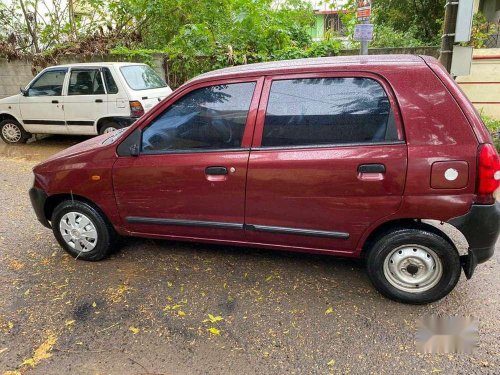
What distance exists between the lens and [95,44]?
11227 mm

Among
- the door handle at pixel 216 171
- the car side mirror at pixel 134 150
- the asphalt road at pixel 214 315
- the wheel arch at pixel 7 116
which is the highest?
the car side mirror at pixel 134 150

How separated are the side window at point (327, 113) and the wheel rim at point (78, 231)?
186 centimetres

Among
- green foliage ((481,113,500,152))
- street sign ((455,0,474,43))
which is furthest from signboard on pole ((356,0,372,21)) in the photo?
green foliage ((481,113,500,152))

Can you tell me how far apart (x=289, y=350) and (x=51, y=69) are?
7.64 metres

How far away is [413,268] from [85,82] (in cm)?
700

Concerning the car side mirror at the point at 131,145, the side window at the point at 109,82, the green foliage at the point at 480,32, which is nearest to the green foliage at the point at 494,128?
the green foliage at the point at 480,32

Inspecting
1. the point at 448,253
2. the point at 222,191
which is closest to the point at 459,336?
the point at 448,253

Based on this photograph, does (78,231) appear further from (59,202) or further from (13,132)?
(13,132)

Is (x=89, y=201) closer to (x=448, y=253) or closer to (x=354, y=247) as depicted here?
(x=354, y=247)

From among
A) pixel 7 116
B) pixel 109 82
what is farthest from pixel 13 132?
pixel 109 82

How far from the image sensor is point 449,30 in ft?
18.5

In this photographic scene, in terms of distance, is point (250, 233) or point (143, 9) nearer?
point (250, 233)

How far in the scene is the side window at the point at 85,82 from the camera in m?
7.67

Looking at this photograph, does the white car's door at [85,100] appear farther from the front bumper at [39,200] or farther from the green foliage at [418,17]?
the green foliage at [418,17]
